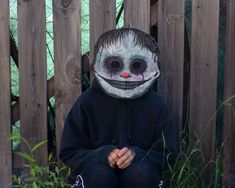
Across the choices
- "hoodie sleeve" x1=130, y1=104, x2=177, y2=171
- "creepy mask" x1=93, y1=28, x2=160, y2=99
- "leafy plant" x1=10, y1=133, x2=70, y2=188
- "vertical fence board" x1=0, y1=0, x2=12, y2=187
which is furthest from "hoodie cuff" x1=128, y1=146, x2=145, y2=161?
"vertical fence board" x1=0, y1=0, x2=12, y2=187

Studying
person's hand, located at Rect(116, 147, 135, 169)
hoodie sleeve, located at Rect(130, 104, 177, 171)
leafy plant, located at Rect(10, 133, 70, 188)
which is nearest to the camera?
person's hand, located at Rect(116, 147, 135, 169)

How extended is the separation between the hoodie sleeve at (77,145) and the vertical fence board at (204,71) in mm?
794

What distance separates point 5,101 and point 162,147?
1.10 m

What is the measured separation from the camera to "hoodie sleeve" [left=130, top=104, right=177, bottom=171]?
Result: 125 inches

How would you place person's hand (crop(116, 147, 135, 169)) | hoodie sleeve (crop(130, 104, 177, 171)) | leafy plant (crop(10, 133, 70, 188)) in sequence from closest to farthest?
person's hand (crop(116, 147, 135, 169)) < hoodie sleeve (crop(130, 104, 177, 171)) < leafy plant (crop(10, 133, 70, 188))

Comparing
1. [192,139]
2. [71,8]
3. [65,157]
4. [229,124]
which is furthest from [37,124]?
[229,124]

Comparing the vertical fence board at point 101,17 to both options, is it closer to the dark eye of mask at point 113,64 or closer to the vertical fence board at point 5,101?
the dark eye of mask at point 113,64

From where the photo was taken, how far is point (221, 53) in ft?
13.0

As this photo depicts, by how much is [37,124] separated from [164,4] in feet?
3.73

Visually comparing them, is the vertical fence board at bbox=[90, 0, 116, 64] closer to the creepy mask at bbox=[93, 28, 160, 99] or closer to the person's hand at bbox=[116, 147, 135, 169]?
the creepy mask at bbox=[93, 28, 160, 99]

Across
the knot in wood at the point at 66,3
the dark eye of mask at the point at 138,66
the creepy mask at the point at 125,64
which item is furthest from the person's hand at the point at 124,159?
the knot in wood at the point at 66,3

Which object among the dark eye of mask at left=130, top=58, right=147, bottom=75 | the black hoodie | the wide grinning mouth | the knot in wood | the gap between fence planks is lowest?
the black hoodie

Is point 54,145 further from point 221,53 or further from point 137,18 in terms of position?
point 221,53

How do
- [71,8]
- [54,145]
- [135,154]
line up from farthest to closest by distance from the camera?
[54,145]
[71,8]
[135,154]
